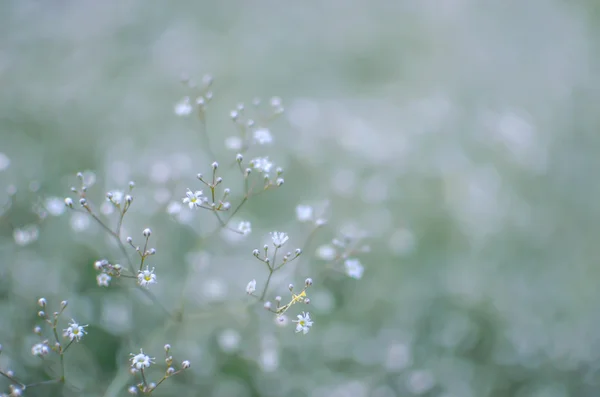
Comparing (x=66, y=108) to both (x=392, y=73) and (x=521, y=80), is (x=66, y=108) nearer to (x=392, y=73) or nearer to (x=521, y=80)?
(x=392, y=73)

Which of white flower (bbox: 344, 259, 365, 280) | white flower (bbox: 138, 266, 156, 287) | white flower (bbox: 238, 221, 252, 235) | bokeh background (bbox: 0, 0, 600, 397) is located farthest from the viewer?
bokeh background (bbox: 0, 0, 600, 397)

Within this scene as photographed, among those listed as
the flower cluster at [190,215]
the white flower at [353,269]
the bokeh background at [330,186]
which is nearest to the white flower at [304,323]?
the flower cluster at [190,215]

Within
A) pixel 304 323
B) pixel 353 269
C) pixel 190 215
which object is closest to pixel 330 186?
pixel 190 215

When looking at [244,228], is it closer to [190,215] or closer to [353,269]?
[353,269]

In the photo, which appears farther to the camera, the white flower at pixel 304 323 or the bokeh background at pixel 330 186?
the bokeh background at pixel 330 186

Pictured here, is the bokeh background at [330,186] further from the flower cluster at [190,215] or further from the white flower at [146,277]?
the white flower at [146,277]

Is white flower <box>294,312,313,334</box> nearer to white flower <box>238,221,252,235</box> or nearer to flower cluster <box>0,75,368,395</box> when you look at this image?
flower cluster <box>0,75,368,395</box>

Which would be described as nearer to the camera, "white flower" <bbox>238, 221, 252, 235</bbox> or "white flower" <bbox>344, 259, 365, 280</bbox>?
"white flower" <bbox>238, 221, 252, 235</bbox>

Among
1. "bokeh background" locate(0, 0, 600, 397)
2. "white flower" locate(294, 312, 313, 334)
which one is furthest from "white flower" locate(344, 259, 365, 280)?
"bokeh background" locate(0, 0, 600, 397)
